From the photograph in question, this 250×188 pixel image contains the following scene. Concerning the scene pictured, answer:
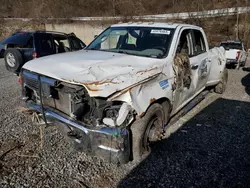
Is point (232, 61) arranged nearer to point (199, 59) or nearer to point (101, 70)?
point (199, 59)

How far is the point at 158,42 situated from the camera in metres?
3.84

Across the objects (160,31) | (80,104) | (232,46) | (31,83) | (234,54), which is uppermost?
(160,31)

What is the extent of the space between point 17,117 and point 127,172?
2.77 m

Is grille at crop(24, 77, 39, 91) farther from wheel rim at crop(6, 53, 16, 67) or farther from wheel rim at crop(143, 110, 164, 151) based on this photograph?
wheel rim at crop(6, 53, 16, 67)

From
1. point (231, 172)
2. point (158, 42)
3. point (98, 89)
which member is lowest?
point (231, 172)

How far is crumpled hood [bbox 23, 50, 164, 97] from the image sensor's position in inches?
101

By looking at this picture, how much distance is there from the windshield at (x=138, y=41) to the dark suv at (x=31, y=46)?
11.8 ft

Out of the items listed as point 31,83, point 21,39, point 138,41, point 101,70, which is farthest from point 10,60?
point 101,70

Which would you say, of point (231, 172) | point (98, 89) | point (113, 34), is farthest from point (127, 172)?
point (113, 34)

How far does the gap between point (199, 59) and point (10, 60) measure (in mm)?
5887

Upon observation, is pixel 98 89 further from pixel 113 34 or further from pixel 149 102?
pixel 113 34

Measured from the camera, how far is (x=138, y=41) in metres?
3.97

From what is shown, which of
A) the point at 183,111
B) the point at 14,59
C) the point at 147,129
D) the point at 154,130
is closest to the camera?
the point at 147,129

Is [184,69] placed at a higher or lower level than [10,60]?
higher
